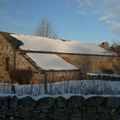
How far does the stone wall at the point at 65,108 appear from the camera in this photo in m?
9.52

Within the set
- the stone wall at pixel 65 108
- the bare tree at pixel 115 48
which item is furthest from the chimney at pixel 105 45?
the stone wall at pixel 65 108

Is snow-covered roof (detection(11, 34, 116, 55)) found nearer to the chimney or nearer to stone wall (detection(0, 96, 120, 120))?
the chimney

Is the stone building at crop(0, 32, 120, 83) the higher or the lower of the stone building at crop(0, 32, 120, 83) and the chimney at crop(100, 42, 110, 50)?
the lower

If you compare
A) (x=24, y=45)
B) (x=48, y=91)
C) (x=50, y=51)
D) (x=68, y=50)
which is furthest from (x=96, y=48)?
(x=48, y=91)

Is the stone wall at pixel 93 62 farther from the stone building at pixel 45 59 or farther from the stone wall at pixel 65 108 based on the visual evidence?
the stone wall at pixel 65 108

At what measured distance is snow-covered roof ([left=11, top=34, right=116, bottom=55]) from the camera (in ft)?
106

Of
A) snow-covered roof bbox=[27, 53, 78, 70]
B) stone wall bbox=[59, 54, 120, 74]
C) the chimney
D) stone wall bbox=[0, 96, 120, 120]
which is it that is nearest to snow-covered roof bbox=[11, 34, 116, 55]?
stone wall bbox=[59, 54, 120, 74]

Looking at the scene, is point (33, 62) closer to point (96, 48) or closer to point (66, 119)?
point (96, 48)

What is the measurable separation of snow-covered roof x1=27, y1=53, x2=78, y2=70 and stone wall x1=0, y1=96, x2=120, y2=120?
16982 millimetres

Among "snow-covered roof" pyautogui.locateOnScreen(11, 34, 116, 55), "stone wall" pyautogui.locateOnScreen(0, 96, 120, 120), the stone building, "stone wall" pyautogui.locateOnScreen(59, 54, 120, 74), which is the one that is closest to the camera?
"stone wall" pyautogui.locateOnScreen(0, 96, 120, 120)

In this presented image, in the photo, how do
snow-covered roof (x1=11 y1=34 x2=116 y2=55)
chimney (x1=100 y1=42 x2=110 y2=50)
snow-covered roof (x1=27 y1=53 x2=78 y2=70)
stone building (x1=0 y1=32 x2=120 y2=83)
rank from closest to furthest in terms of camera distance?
stone building (x1=0 y1=32 x2=120 y2=83), snow-covered roof (x1=27 y1=53 x2=78 y2=70), snow-covered roof (x1=11 y1=34 x2=116 y2=55), chimney (x1=100 y1=42 x2=110 y2=50)

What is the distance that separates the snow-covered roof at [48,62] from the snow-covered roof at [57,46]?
128cm

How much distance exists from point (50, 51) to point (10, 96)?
22.8 m

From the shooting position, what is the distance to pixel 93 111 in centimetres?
963
